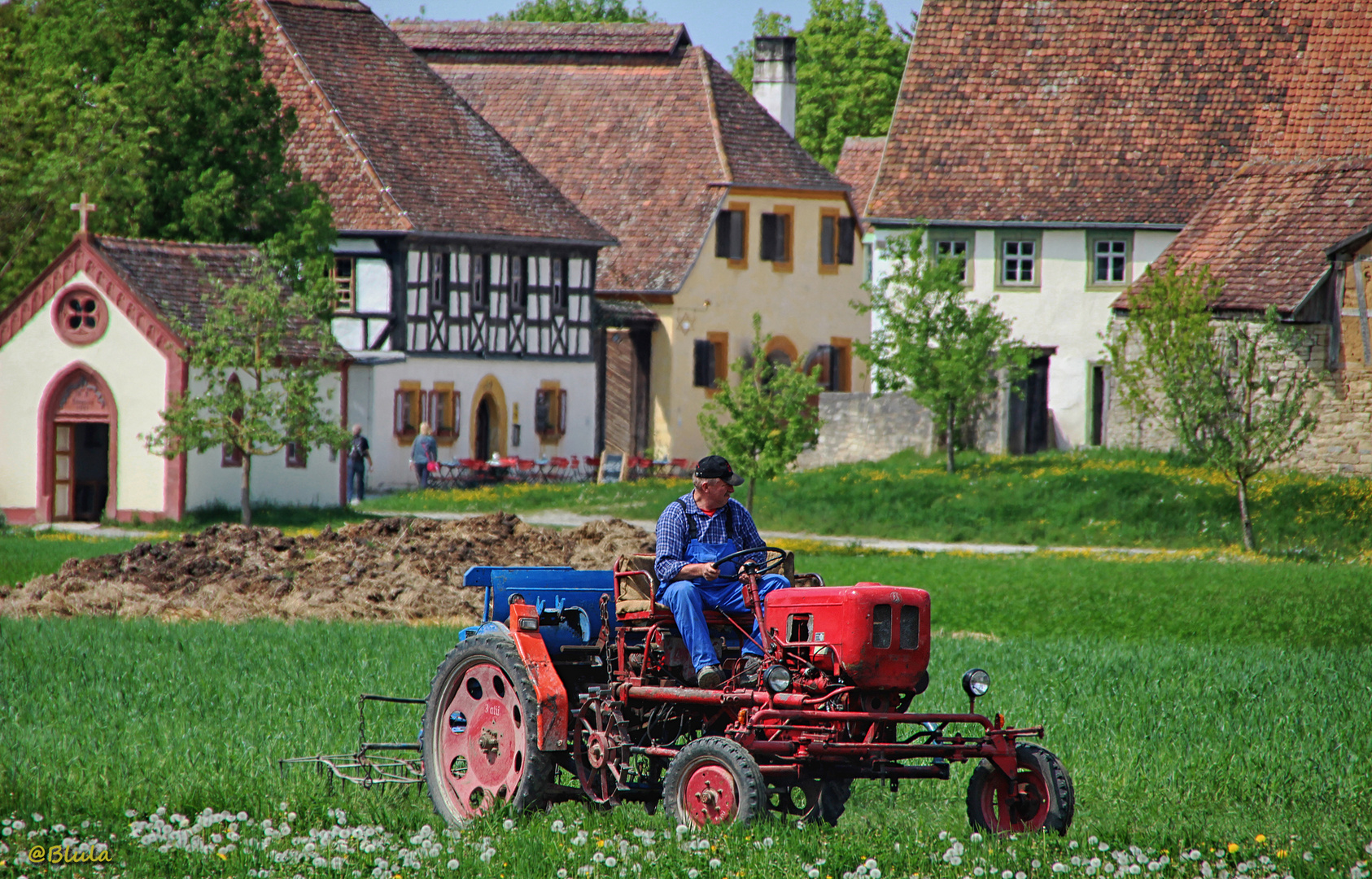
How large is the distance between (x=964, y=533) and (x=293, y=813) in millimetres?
24264

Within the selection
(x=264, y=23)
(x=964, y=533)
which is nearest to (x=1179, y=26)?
(x=964, y=533)

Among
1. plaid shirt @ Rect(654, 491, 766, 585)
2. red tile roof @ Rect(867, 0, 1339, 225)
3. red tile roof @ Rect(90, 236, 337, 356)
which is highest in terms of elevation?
red tile roof @ Rect(867, 0, 1339, 225)

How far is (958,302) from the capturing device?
38.2m

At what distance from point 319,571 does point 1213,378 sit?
47.2ft

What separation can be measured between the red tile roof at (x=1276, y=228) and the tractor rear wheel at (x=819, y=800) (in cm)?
2602

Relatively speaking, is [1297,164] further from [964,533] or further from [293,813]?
[293,813]

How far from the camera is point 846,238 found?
181ft

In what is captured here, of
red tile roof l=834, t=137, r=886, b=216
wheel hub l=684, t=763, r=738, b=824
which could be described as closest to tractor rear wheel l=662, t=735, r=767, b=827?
wheel hub l=684, t=763, r=738, b=824

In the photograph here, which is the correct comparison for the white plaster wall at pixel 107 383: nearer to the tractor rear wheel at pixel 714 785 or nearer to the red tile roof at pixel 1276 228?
the red tile roof at pixel 1276 228

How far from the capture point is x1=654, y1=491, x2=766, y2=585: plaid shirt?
9.41 m

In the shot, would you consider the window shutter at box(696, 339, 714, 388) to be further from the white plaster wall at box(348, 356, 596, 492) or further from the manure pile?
the manure pile

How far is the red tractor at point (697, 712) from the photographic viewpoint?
8516 mm

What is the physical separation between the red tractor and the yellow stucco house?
40.0m

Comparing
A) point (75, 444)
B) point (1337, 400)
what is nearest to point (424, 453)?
point (75, 444)
